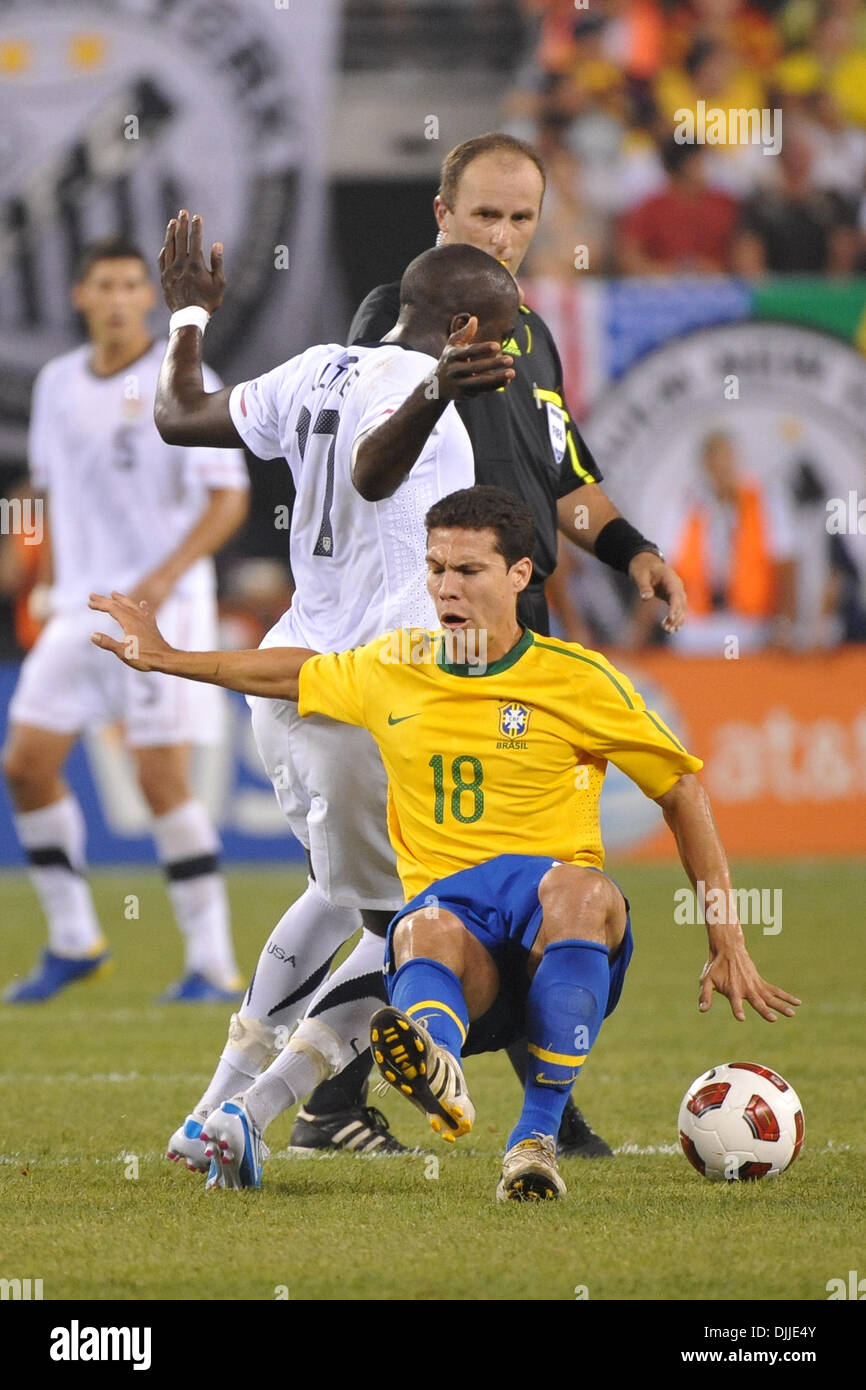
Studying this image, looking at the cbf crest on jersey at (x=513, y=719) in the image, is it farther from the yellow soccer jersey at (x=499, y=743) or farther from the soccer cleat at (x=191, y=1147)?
the soccer cleat at (x=191, y=1147)

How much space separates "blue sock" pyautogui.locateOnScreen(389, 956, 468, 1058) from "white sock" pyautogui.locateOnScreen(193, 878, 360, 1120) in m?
0.54

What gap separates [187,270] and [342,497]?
2.08ft

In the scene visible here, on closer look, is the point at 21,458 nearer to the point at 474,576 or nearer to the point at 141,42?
the point at 141,42

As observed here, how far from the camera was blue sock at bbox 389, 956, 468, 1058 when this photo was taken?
11.5ft

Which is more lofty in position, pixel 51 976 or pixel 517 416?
pixel 517 416

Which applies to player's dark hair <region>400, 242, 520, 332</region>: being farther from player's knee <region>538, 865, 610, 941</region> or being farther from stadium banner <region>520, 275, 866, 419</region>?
stadium banner <region>520, 275, 866, 419</region>

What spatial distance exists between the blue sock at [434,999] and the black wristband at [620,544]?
1.25m

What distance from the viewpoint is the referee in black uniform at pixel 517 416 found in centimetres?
422

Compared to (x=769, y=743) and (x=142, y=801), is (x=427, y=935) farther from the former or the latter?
(x=769, y=743)

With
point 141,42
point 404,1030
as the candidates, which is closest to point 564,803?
point 404,1030

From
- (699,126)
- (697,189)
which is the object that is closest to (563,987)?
(697,189)

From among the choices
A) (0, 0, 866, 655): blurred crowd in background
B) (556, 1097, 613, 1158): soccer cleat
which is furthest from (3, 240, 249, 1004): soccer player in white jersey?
(0, 0, 866, 655): blurred crowd in background

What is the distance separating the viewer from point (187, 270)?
4.29 meters

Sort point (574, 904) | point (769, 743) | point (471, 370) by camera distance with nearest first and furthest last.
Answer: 1. point (471, 370)
2. point (574, 904)
3. point (769, 743)
